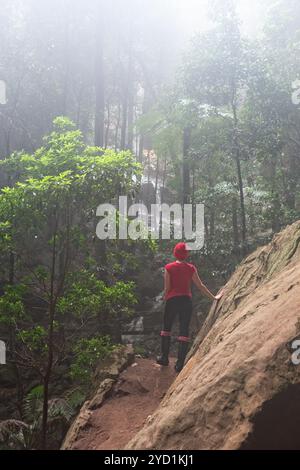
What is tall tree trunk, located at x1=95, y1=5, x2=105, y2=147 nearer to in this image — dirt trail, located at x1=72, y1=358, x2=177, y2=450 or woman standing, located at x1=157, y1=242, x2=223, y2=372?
woman standing, located at x1=157, y1=242, x2=223, y2=372

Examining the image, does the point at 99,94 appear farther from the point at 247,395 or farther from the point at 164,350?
the point at 247,395

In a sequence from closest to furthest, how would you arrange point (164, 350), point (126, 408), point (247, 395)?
point (247, 395)
point (126, 408)
point (164, 350)

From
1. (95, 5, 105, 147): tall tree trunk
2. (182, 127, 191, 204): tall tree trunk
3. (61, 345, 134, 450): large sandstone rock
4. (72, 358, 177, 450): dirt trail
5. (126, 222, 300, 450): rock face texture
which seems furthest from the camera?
(95, 5, 105, 147): tall tree trunk

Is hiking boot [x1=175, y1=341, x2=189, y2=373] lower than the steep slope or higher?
higher

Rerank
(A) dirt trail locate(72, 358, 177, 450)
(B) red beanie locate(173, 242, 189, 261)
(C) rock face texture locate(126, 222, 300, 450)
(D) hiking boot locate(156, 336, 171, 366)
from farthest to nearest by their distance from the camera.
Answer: (D) hiking boot locate(156, 336, 171, 366)
(B) red beanie locate(173, 242, 189, 261)
(A) dirt trail locate(72, 358, 177, 450)
(C) rock face texture locate(126, 222, 300, 450)

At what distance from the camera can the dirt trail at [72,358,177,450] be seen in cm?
477

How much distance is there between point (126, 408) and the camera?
18.4ft

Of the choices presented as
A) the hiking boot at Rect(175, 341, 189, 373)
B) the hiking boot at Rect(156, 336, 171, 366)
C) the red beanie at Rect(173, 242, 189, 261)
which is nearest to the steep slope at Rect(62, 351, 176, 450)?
the hiking boot at Rect(156, 336, 171, 366)

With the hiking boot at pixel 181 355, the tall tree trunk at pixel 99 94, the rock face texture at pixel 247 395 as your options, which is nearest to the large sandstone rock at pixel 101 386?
the hiking boot at pixel 181 355

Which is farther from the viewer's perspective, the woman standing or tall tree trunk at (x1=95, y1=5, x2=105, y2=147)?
tall tree trunk at (x1=95, y1=5, x2=105, y2=147)

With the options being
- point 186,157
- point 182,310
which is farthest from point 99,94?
point 182,310

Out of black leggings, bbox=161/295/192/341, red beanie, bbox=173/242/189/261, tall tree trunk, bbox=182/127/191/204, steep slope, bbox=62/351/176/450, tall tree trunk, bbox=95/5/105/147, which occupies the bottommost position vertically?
steep slope, bbox=62/351/176/450

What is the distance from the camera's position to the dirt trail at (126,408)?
477cm

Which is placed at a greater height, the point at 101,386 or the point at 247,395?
the point at 247,395
